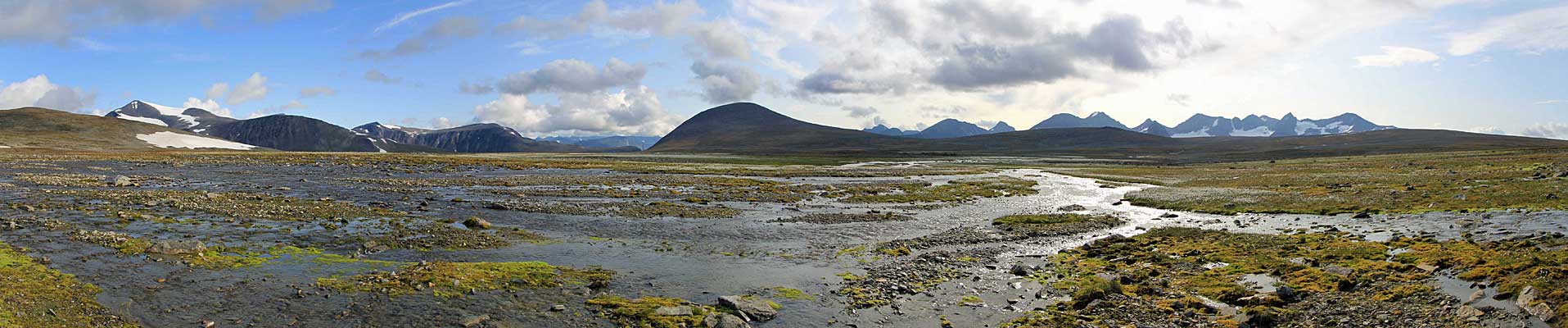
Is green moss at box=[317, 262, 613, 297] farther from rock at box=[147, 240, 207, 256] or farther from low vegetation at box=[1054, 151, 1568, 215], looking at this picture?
low vegetation at box=[1054, 151, 1568, 215]

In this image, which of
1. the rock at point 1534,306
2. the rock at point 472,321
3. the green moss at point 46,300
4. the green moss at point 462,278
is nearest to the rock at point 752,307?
the green moss at point 462,278

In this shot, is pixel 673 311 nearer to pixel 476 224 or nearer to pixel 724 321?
pixel 724 321

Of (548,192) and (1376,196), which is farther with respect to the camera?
(548,192)

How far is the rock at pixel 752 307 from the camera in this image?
17531mm

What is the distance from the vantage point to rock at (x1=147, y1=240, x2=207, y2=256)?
2281 centimetres

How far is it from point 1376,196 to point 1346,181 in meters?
19.8

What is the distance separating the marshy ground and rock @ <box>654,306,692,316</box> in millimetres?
156

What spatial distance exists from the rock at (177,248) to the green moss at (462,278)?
6943 millimetres

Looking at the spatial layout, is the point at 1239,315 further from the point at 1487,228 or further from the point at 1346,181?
the point at 1346,181

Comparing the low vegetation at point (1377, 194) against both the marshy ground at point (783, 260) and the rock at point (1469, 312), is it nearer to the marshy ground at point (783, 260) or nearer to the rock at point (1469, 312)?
the marshy ground at point (783, 260)

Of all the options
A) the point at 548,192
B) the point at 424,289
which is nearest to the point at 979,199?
the point at 548,192

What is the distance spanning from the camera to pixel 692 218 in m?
39.2

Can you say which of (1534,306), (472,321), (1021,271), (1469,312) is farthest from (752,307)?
(1534,306)

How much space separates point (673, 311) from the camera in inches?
690
